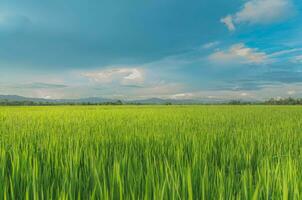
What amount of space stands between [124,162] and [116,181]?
411mm

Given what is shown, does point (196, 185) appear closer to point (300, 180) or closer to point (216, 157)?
point (300, 180)

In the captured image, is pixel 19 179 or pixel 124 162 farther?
pixel 124 162

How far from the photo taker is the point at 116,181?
1511 mm

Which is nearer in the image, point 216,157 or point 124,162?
point 124,162

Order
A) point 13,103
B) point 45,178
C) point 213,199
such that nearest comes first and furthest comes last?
point 213,199 → point 45,178 → point 13,103

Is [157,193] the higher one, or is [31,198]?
[157,193]

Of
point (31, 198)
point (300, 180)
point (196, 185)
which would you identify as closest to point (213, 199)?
point (196, 185)

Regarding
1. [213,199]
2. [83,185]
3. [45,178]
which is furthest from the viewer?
[45,178]

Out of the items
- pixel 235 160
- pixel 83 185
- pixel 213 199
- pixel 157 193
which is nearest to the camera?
pixel 157 193

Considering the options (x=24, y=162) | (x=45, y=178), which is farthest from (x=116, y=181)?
(x=24, y=162)

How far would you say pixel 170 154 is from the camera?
2.54 m

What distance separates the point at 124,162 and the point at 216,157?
1.09m

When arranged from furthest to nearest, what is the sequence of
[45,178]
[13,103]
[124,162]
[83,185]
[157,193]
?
[13,103], [124,162], [45,178], [83,185], [157,193]

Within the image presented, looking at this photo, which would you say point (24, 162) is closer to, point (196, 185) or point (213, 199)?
point (196, 185)
